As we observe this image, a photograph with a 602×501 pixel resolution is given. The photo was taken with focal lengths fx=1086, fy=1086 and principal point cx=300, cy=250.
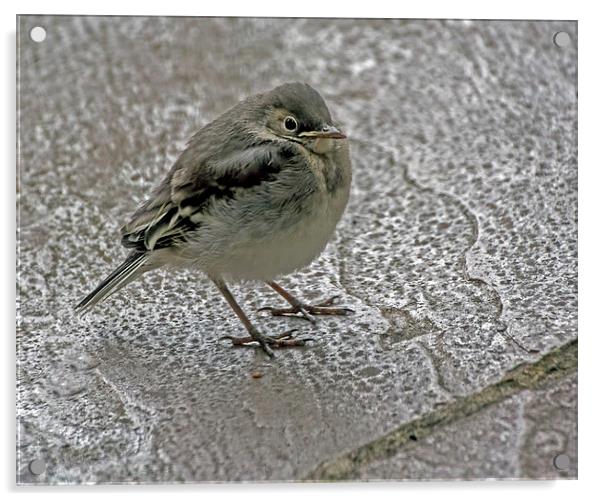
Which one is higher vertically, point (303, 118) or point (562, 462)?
point (303, 118)

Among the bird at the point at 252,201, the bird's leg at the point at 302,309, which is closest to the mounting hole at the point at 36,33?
the bird at the point at 252,201

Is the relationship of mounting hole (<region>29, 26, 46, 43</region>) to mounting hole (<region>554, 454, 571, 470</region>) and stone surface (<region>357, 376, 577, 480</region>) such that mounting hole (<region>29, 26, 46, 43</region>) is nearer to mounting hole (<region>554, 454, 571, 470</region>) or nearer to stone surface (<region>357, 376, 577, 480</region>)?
stone surface (<region>357, 376, 577, 480</region>)

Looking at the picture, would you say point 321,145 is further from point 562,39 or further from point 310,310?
point 562,39

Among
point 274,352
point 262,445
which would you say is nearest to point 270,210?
point 274,352

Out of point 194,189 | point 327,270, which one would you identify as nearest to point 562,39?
point 327,270

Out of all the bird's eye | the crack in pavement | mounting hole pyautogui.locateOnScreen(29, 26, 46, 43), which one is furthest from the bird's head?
the crack in pavement

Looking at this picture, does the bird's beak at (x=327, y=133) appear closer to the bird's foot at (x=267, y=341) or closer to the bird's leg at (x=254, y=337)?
the bird's leg at (x=254, y=337)

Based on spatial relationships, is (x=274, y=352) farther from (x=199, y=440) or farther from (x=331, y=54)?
(x=331, y=54)
